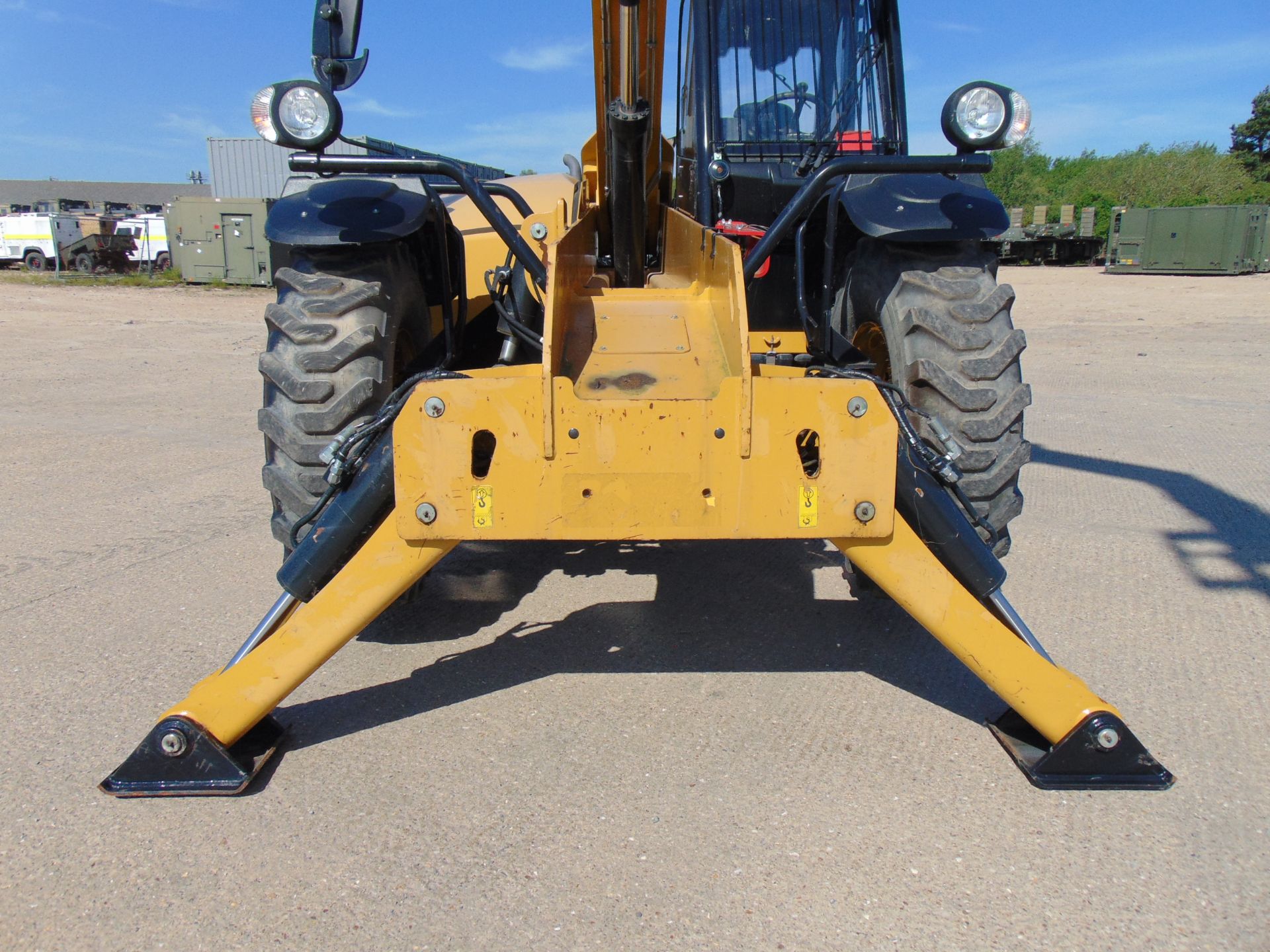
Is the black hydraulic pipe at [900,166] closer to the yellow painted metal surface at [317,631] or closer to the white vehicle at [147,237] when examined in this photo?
the yellow painted metal surface at [317,631]

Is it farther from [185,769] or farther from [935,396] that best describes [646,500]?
[185,769]

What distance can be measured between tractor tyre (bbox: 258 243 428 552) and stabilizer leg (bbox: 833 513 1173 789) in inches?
64.6

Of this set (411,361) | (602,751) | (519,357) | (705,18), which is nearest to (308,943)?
(602,751)

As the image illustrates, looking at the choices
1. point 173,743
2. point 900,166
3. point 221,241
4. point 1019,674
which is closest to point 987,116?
point 900,166

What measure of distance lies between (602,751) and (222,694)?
1.05 m

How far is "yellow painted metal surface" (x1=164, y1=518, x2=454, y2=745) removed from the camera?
2.62 metres

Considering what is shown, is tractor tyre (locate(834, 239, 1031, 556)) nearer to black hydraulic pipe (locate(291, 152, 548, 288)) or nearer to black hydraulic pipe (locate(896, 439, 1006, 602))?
black hydraulic pipe (locate(896, 439, 1006, 602))

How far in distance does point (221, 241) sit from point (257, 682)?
92.8 feet

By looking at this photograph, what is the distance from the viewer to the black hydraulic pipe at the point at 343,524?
2680 mm

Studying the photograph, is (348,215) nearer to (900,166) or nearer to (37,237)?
(900,166)

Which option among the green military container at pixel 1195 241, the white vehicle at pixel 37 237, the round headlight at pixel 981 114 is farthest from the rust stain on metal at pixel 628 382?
the white vehicle at pixel 37 237

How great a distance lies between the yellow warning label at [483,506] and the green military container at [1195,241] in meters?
31.2

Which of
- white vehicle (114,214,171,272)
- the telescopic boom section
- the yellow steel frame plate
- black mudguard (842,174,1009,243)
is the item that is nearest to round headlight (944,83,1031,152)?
black mudguard (842,174,1009,243)

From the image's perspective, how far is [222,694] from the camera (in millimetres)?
2627
